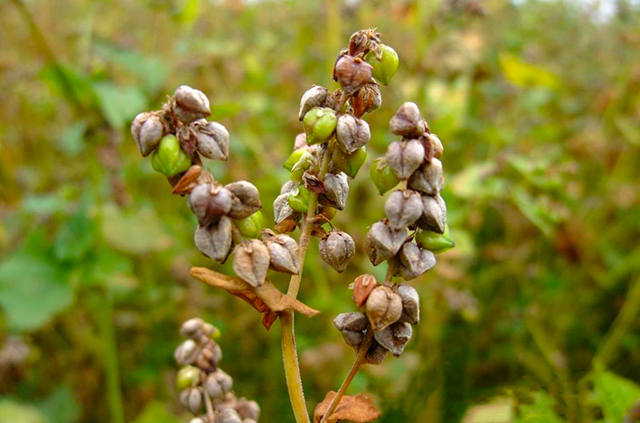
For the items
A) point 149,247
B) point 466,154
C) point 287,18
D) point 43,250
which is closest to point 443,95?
point 466,154

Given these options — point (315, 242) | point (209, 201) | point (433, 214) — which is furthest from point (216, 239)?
point (315, 242)

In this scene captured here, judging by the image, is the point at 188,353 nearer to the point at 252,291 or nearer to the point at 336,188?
the point at 252,291

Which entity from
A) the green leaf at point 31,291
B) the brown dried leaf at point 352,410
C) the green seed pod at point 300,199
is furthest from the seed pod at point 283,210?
the green leaf at point 31,291

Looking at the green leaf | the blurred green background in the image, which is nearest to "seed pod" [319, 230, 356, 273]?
the blurred green background

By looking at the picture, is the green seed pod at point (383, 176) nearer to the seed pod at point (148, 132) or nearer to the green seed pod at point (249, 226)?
the green seed pod at point (249, 226)

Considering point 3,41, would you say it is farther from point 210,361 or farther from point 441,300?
point 210,361

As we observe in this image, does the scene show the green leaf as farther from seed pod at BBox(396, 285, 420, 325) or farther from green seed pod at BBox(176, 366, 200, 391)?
seed pod at BBox(396, 285, 420, 325)

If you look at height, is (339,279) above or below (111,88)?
below
